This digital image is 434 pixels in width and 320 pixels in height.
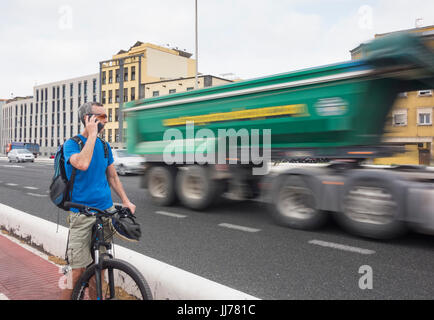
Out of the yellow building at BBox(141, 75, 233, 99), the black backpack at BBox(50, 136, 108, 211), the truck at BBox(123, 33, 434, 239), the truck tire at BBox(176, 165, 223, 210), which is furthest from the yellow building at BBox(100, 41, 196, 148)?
the black backpack at BBox(50, 136, 108, 211)

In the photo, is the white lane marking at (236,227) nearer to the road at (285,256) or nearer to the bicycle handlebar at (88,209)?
the road at (285,256)

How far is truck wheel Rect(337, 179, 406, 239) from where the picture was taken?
18.3 feet

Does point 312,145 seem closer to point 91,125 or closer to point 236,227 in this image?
point 236,227

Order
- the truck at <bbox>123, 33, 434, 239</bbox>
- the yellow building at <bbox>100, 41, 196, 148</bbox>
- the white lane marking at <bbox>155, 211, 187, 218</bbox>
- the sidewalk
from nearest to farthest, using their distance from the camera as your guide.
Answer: the sidewalk, the truck at <bbox>123, 33, 434, 239</bbox>, the white lane marking at <bbox>155, 211, 187, 218</bbox>, the yellow building at <bbox>100, 41, 196, 148</bbox>

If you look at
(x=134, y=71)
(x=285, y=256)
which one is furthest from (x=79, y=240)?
(x=134, y=71)

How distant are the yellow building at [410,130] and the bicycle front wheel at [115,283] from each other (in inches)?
188

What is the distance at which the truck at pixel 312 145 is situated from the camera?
5699 millimetres

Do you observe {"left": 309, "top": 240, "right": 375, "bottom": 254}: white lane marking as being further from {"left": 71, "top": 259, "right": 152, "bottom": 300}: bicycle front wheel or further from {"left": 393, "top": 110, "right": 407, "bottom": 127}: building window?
{"left": 71, "top": 259, "right": 152, "bottom": 300}: bicycle front wheel

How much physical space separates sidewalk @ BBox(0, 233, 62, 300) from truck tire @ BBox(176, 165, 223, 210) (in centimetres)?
408

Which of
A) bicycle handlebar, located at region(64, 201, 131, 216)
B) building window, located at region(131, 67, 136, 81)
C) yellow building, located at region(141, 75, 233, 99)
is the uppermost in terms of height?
building window, located at region(131, 67, 136, 81)

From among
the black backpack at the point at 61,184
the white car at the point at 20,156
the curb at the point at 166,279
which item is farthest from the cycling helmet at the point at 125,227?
the white car at the point at 20,156
